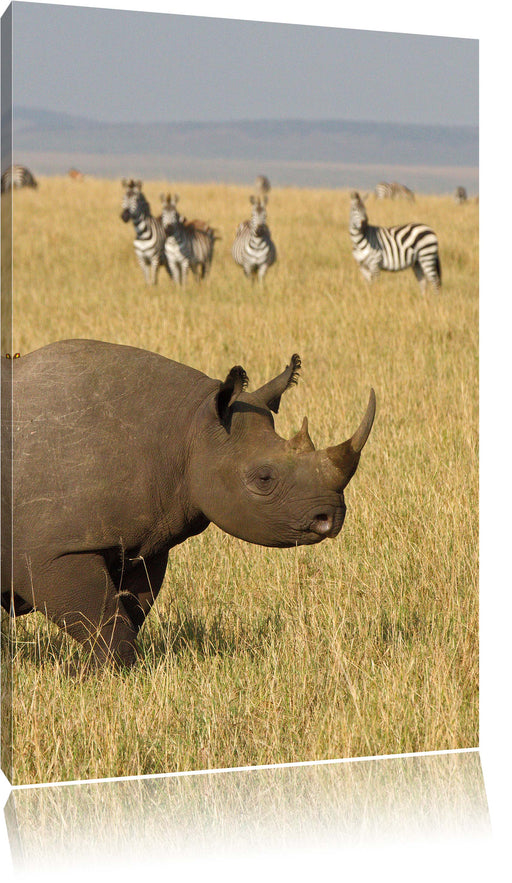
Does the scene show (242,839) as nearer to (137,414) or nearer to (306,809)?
(306,809)

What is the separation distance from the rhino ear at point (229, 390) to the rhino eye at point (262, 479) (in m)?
0.25

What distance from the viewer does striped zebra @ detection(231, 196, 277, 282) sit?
62.2 ft

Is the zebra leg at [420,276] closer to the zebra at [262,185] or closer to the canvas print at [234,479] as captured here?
the canvas print at [234,479]

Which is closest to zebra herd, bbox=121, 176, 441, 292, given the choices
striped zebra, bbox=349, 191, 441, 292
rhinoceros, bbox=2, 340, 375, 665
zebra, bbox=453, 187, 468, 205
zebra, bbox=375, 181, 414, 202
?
striped zebra, bbox=349, 191, 441, 292

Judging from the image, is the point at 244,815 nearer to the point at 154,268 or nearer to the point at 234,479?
the point at 234,479

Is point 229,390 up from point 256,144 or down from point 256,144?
down

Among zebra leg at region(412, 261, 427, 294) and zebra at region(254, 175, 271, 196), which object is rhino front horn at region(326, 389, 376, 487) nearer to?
zebra leg at region(412, 261, 427, 294)

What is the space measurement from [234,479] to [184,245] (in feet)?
49.2

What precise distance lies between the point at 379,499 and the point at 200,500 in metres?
2.54

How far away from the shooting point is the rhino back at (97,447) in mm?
5219

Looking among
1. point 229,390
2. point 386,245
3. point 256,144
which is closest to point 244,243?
point 386,245

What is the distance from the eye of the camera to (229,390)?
17.2 ft

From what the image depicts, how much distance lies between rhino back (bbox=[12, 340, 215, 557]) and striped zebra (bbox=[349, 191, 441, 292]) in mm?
12154

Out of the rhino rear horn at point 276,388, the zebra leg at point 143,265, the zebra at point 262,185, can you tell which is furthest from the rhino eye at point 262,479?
the zebra at point 262,185
